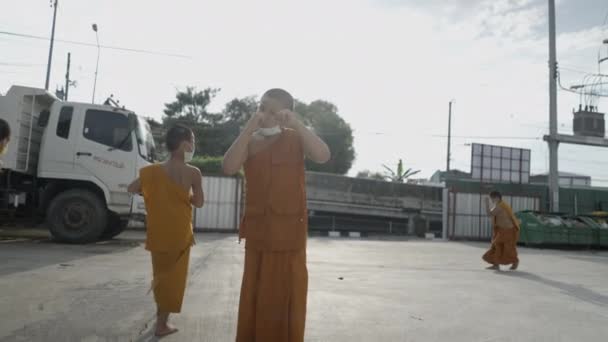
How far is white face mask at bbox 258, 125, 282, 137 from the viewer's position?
2.92 metres

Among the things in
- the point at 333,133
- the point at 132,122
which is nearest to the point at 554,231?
the point at 132,122

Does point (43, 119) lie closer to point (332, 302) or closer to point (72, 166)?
point (72, 166)

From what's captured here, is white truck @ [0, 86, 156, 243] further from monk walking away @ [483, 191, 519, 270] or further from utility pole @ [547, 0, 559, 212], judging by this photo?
utility pole @ [547, 0, 559, 212]

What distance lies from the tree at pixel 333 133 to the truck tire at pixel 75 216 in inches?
1242

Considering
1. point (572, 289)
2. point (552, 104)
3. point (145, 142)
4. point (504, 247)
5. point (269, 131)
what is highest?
point (552, 104)

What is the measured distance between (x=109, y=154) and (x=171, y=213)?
21.2 ft

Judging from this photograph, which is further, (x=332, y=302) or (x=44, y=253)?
(x=44, y=253)

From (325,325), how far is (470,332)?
1202 mm

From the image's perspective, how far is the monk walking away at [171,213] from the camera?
3.80 m

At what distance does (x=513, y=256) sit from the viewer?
9211mm

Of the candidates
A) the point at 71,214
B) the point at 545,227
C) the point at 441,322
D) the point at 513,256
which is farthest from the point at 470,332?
the point at 545,227

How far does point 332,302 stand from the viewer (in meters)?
5.07

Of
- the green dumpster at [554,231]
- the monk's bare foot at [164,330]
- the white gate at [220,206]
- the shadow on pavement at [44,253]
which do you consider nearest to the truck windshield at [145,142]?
the shadow on pavement at [44,253]

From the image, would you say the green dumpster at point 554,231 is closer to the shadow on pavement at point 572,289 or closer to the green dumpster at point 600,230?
the green dumpster at point 600,230
